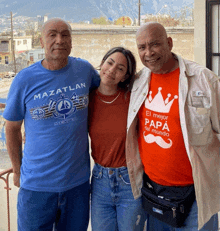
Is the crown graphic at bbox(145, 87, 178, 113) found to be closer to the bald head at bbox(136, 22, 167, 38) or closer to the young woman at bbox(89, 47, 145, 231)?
the young woman at bbox(89, 47, 145, 231)

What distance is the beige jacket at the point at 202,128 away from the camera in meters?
1.27

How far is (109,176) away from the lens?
1411mm

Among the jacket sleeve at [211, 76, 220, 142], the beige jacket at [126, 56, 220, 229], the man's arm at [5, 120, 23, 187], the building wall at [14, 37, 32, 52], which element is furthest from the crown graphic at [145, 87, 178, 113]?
the building wall at [14, 37, 32, 52]

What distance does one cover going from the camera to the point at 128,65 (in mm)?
1482

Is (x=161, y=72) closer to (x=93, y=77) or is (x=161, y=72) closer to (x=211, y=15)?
(x=93, y=77)

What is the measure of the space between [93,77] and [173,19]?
1879cm

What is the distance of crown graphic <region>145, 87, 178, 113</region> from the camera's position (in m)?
1.30

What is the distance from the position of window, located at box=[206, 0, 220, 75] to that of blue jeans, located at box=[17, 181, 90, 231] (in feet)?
9.78

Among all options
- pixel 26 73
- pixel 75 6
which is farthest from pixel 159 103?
pixel 75 6

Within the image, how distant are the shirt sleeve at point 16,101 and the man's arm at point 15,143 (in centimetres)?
4

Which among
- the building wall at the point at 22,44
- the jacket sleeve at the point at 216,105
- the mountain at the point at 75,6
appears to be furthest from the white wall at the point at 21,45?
the mountain at the point at 75,6

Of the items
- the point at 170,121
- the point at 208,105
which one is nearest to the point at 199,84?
the point at 208,105

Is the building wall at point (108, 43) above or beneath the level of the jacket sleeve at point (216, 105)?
above

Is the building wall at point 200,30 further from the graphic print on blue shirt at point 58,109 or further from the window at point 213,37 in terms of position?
the graphic print on blue shirt at point 58,109
